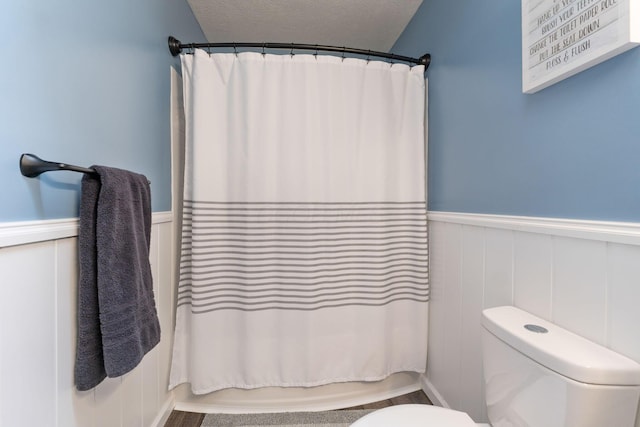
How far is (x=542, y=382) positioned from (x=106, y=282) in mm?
1119

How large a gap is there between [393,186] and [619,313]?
3.20ft

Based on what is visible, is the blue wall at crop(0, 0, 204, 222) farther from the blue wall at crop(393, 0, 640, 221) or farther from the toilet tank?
the blue wall at crop(393, 0, 640, 221)

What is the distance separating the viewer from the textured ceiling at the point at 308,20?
1.59 metres

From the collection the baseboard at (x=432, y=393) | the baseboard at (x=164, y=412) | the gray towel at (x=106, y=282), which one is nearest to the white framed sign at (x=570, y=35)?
the gray towel at (x=106, y=282)

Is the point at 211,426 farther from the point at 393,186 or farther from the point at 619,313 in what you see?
the point at 619,313

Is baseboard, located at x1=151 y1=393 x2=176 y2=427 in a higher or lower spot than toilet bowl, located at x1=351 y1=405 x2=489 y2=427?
lower

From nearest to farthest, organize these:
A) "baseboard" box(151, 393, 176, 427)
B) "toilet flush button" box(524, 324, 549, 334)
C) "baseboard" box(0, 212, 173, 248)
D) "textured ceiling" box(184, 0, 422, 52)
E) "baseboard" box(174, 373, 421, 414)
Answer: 1. "baseboard" box(0, 212, 173, 248)
2. "toilet flush button" box(524, 324, 549, 334)
3. "baseboard" box(151, 393, 176, 427)
4. "baseboard" box(174, 373, 421, 414)
5. "textured ceiling" box(184, 0, 422, 52)

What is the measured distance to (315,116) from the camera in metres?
1.42

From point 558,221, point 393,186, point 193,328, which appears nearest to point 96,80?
point 193,328

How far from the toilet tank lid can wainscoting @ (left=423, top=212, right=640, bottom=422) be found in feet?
0.14

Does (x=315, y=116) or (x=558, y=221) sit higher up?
(x=315, y=116)

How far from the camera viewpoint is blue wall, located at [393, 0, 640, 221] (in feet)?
2.17

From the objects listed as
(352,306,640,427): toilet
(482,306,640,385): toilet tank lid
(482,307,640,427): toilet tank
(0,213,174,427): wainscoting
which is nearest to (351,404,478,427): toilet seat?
(352,306,640,427): toilet

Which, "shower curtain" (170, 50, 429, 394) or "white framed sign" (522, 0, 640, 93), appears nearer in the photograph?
"white framed sign" (522, 0, 640, 93)
